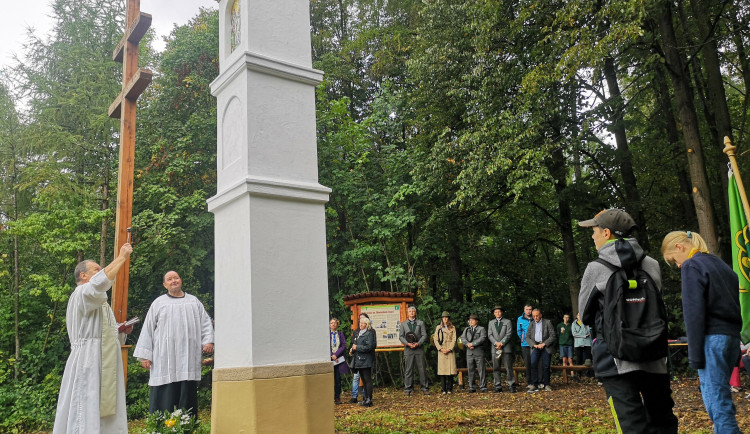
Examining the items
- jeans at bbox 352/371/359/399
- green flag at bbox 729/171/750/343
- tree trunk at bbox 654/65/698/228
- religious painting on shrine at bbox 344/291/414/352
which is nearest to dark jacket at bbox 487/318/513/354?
religious painting on shrine at bbox 344/291/414/352

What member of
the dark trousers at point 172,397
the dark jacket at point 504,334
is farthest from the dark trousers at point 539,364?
the dark trousers at point 172,397

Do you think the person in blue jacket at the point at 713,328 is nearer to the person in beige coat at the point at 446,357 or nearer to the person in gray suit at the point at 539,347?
the person in gray suit at the point at 539,347

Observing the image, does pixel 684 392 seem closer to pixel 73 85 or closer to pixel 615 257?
pixel 615 257

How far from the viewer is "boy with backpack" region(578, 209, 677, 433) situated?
11.7 ft

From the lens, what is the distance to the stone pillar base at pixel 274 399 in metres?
4.68

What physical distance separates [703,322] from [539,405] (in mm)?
6898

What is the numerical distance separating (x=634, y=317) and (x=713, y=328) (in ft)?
2.87

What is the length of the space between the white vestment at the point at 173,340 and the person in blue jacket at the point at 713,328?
5.05 metres

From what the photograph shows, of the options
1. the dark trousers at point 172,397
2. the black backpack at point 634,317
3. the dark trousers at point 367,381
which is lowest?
the dark trousers at point 367,381

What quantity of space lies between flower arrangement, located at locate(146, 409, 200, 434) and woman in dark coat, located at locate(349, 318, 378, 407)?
23.9 feet

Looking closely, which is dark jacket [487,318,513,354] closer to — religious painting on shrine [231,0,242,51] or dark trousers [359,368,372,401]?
dark trousers [359,368,372,401]

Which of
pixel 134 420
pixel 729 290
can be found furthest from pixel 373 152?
pixel 729 290

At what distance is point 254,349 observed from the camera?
4738 mm

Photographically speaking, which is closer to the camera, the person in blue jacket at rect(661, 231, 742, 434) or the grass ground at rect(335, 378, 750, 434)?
the person in blue jacket at rect(661, 231, 742, 434)
